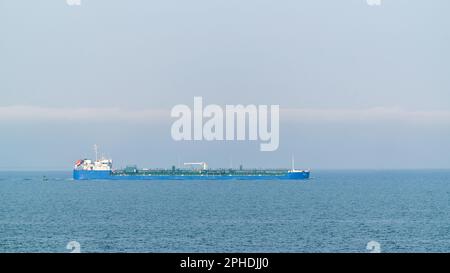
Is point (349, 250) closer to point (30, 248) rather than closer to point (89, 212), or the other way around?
point (30, 248)

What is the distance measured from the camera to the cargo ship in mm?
154000

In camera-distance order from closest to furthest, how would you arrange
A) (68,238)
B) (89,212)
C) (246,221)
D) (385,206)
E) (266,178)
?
(68,238), (246,221), (89,212), (385,206), (266,178)

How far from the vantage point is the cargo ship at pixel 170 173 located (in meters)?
154

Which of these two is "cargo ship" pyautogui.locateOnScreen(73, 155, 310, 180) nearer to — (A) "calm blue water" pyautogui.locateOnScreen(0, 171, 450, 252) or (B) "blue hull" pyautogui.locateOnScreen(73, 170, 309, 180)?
(B) "blue hull" pyautogui.locateOnScreen(73, 170, 309, 180)

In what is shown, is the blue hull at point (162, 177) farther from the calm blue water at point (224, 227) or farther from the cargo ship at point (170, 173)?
the calm blue water at point (224, 227)

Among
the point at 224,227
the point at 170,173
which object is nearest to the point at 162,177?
the point at 170,173

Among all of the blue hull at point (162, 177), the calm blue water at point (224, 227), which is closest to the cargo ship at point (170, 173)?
the blue hull at point (162, 177)

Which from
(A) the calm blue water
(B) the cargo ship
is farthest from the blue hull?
(A) the calm blue water

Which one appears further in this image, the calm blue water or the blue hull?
the blue hull

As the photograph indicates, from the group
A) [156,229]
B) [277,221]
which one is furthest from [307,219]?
[156,229]

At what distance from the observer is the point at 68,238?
4578 cm
